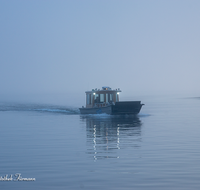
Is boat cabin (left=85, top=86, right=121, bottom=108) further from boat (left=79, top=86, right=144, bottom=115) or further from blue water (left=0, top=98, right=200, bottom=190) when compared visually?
blue water (left=0, top=98, right=200, bottom=190)

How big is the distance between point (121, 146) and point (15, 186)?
870 cm

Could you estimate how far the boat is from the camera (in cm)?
4009

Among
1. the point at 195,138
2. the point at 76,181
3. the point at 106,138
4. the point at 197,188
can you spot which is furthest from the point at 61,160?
the point at 195,138

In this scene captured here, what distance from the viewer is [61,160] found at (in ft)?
47.3

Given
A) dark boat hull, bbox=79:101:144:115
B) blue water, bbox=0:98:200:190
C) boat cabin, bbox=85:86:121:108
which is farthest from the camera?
boat cabin, bbox=85:86:121:108

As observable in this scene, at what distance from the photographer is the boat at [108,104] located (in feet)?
132

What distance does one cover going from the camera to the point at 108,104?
134 feet

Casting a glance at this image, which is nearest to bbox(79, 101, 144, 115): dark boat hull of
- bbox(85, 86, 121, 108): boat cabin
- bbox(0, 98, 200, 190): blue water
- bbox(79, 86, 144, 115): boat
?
bbox(79, 86, 144, 115): boat

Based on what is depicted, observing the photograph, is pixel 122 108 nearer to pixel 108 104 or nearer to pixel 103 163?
pixel 108 104

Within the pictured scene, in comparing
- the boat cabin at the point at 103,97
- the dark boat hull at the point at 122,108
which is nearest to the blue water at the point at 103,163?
the dark boat hull at the point at 122,108

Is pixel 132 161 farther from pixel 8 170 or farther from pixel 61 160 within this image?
pixel 8 170

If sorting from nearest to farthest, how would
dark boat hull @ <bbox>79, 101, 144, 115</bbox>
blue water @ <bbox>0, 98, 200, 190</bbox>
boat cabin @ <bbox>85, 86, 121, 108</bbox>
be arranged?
blue water @ <bbox>0, 98, 200, 190</bbox> < dark boat hull @ <bbox>79, 101, 144, 115</bbox> < boat cabin @ <bbox>85, 86, 121, 108</bbox>

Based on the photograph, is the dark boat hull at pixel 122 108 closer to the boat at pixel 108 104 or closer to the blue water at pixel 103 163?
the boat at pixel 108 104

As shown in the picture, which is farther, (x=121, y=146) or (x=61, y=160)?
(x=121, y=146)
